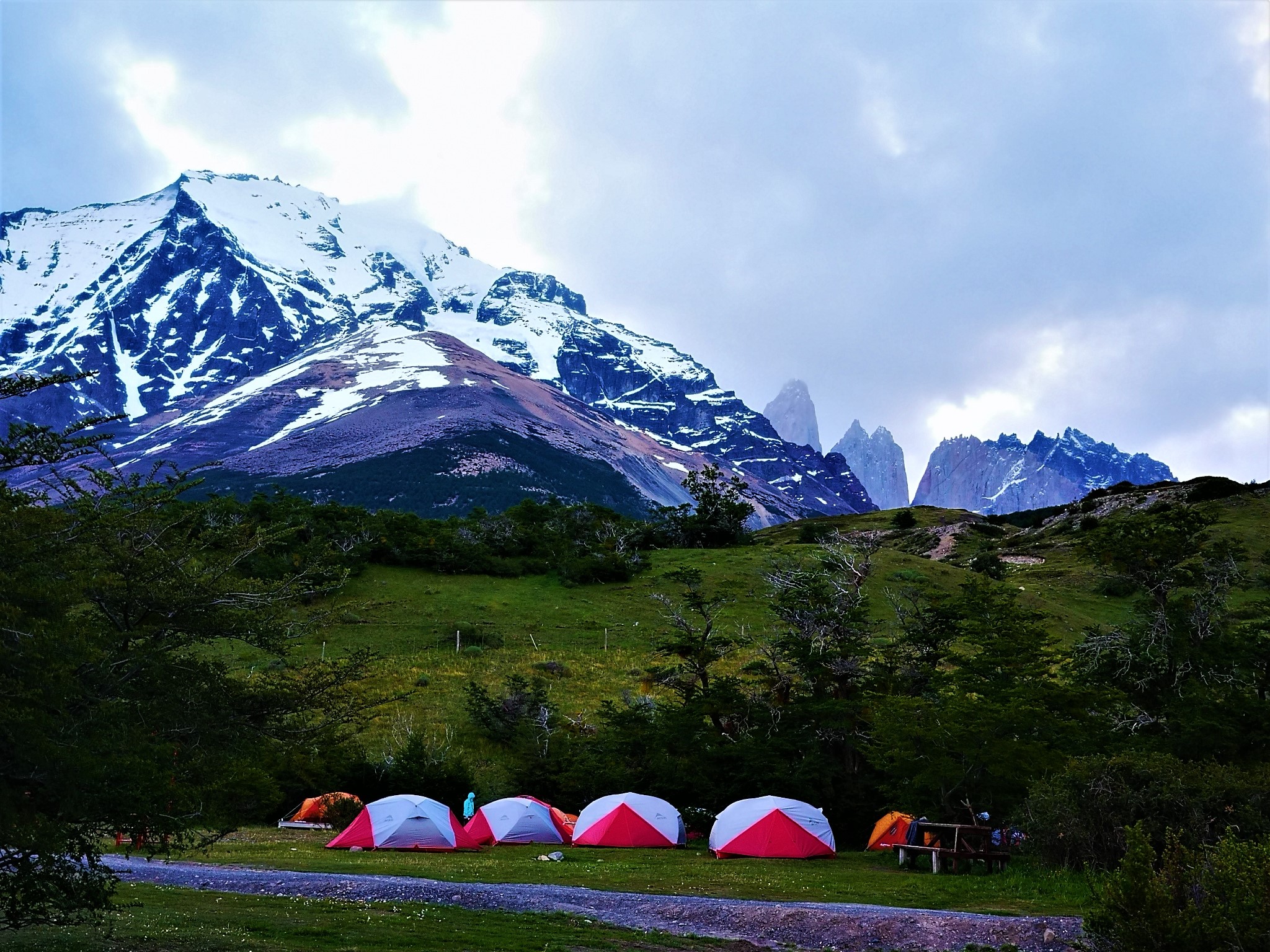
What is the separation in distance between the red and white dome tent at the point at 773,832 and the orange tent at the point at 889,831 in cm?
267

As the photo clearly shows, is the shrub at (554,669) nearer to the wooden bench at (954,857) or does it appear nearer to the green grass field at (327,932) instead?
the wooden bench at (954,857)

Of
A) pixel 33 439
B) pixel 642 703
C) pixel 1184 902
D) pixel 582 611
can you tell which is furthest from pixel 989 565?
pixel 33 439

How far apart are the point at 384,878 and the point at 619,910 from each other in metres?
6.12

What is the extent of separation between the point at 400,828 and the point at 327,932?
1422cm

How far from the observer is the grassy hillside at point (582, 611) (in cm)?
4662

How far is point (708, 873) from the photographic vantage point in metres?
23.0

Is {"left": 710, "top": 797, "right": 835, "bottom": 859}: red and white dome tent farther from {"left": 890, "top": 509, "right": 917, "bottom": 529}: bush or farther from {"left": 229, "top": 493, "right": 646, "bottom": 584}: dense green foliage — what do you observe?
{"left": 890, "top": 509, "right": 917, "bottom": 529}: bush

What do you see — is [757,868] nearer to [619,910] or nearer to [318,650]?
[619,910]

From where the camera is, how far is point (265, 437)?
197 meters

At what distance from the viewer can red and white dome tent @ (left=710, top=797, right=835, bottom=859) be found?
2720cm

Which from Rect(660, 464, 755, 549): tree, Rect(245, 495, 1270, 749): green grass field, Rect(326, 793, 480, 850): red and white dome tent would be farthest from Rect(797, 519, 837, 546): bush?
Rect(326, 793, 480, 850): red and white dome tent

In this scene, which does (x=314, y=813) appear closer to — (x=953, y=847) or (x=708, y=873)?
(x=708, y=873)

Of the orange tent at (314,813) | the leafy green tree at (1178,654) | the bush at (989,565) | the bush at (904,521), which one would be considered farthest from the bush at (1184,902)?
the bush at (904,521)

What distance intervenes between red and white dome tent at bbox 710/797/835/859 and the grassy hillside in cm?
1438
